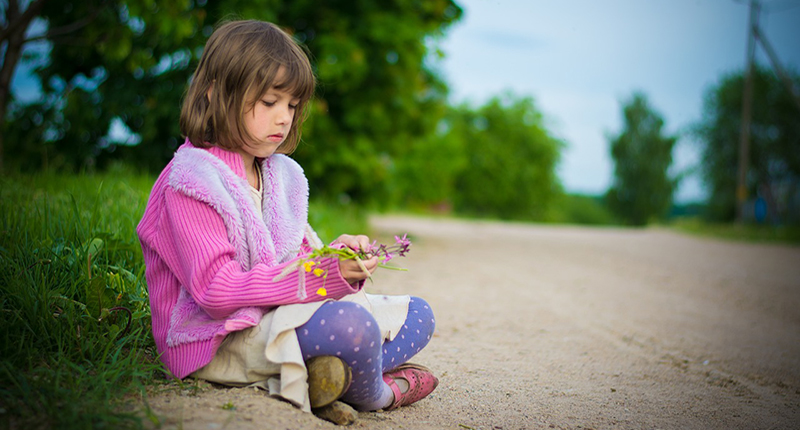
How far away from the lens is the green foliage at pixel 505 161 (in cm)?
3872

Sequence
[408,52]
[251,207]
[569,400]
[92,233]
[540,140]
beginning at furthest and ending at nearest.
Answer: [540,140] → [408,52] → [92,233] → [569,400] → [251,207]

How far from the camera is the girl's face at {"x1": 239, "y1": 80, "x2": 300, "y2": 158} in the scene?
202cm

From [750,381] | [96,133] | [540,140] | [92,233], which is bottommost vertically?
[750,381]

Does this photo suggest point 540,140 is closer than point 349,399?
No

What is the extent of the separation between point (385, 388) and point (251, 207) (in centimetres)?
81

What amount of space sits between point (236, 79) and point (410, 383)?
4.24 feet

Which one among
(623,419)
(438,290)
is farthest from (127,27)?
(623,419)

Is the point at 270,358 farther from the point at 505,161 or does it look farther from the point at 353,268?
the point at 505,161

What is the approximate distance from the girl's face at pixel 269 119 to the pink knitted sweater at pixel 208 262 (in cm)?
11

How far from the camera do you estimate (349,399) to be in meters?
2.08

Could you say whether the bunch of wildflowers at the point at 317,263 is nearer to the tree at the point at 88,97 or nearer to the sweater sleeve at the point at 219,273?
the sweater sleeve at the point at 219,273

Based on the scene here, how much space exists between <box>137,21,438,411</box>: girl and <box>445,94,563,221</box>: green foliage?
119ft

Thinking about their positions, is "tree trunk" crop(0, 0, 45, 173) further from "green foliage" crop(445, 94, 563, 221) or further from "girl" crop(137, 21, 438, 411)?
"green foliage" crop(445, 94, 563, 221)

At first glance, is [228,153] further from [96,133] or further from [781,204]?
[781,204]
